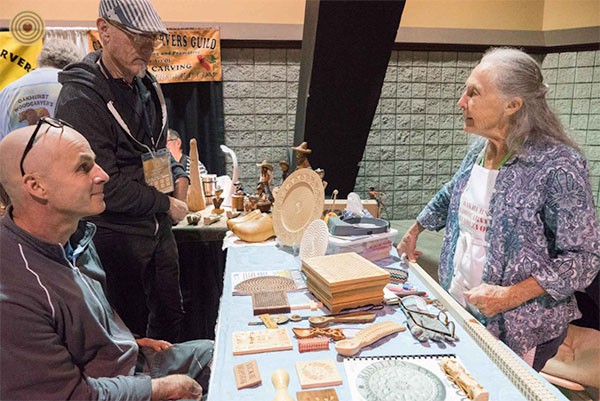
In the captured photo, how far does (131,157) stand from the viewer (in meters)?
2.04

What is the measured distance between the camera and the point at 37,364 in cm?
101

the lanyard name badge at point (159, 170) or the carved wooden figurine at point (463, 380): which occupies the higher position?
the lanyard name badge at point (159, 170)

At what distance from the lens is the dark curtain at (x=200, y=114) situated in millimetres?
4973

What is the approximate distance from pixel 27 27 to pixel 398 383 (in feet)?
17.7

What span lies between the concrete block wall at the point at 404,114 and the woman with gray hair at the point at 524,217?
12.1ft

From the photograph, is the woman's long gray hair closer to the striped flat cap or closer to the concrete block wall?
the striped flat cap

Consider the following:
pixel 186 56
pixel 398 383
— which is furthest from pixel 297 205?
pixel 186 56

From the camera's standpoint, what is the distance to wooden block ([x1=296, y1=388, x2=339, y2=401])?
105 cm

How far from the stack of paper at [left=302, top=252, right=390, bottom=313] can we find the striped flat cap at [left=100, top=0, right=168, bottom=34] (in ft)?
4.21

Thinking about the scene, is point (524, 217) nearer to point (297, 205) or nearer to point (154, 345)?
point (297, 205)

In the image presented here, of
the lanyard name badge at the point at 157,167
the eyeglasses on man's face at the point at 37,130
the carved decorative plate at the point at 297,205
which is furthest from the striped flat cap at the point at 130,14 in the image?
the carved decorative plate at the point at 297,205

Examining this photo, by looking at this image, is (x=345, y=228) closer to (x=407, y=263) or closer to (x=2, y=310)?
(x=407, y=263)

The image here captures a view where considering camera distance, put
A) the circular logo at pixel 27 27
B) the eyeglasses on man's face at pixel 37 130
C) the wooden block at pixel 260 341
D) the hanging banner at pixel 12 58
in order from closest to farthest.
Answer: the eyeglasses on man's face at pixel 37 130, the wooden block at pixel 260 341, the circular logo at pixel 27 27, the hanging banner at pixel 12 58

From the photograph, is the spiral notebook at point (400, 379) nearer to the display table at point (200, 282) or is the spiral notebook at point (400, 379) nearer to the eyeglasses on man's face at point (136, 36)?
the eyeglasses on man's face at point (136, 36)
